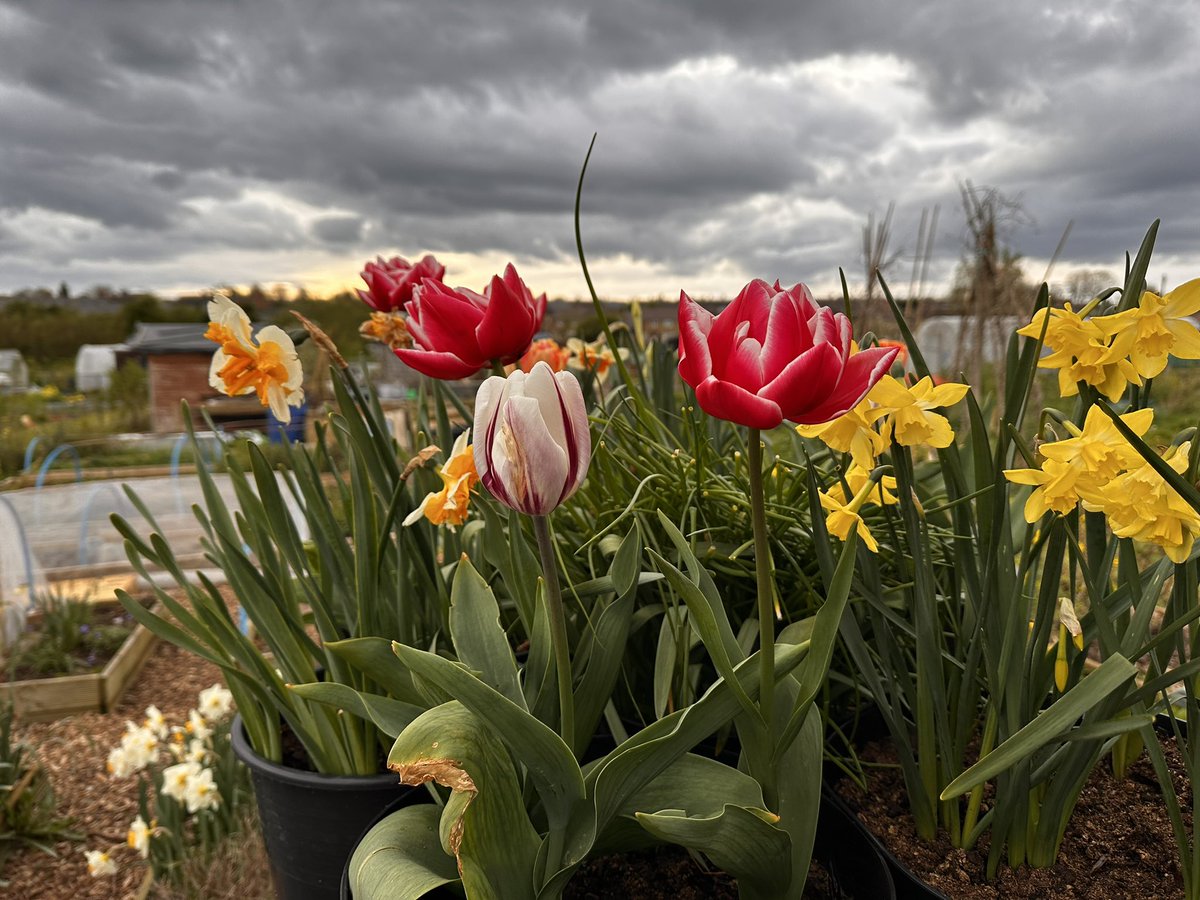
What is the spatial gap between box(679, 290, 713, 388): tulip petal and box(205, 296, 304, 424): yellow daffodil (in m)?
0.57

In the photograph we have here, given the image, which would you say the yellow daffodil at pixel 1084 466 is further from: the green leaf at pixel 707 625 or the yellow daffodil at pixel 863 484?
the green leaf at pixel 707 625

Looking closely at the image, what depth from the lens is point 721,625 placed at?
2.55 feet

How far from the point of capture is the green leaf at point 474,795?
24.8 inches

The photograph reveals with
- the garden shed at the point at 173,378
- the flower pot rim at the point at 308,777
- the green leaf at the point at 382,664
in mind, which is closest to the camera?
the green leaf at the point at 382,664

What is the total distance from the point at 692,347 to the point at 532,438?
0.13 metres

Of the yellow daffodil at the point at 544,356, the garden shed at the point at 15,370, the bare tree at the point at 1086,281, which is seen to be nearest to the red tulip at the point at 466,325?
the yellow daffodil at the point at 544,356

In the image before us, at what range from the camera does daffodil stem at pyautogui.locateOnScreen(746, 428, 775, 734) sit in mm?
585

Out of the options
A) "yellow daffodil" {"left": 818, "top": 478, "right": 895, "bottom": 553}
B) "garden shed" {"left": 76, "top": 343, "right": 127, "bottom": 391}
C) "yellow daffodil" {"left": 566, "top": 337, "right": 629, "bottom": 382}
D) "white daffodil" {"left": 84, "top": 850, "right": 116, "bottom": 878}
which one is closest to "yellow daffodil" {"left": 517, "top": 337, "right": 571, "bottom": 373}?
"yellow daffodil" {"left": 566, "top": 337, "right": 629, "bottom": 382}

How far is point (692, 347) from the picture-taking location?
575 mm

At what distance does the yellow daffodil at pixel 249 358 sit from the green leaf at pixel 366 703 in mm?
339

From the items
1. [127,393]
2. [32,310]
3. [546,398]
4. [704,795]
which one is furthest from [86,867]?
[32,310]

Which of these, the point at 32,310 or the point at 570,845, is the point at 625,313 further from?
the point at 32,310

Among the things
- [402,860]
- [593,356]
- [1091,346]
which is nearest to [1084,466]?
[1091,346]

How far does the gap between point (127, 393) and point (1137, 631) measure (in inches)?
619
